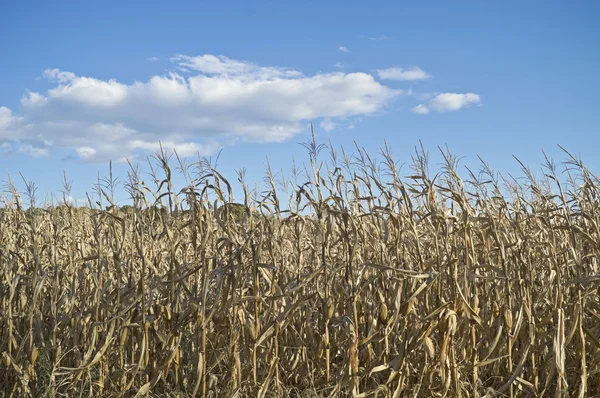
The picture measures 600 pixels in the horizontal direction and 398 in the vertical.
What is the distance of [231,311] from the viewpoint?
3992 mm

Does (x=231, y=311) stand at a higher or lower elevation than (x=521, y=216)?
lower

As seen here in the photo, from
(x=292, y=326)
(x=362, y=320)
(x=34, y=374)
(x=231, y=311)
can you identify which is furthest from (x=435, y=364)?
(x=34, y=374)

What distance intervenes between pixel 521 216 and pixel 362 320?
1.94m

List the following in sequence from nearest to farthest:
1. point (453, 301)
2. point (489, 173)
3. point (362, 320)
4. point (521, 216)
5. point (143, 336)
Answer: point (453, 301), point (143, 336), point (362, 320), point (489, 173), point (521, 216)

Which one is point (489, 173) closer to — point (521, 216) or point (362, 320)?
point (521, 216)

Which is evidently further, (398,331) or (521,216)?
(521,216)

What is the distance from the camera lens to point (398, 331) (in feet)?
13.5

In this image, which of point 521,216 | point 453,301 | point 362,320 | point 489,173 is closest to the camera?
point 453,301

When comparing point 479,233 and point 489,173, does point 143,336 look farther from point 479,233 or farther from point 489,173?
point 489,173

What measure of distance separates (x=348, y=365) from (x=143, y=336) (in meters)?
1.46

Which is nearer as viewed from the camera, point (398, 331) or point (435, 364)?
point (435, 364)

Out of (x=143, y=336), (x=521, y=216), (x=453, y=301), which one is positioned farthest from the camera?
(x=521, y=216)

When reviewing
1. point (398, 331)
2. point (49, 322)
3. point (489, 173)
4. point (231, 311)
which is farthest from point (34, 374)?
point (489, 173)

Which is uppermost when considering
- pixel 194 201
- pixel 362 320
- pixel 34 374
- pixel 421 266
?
pixel 194 201
